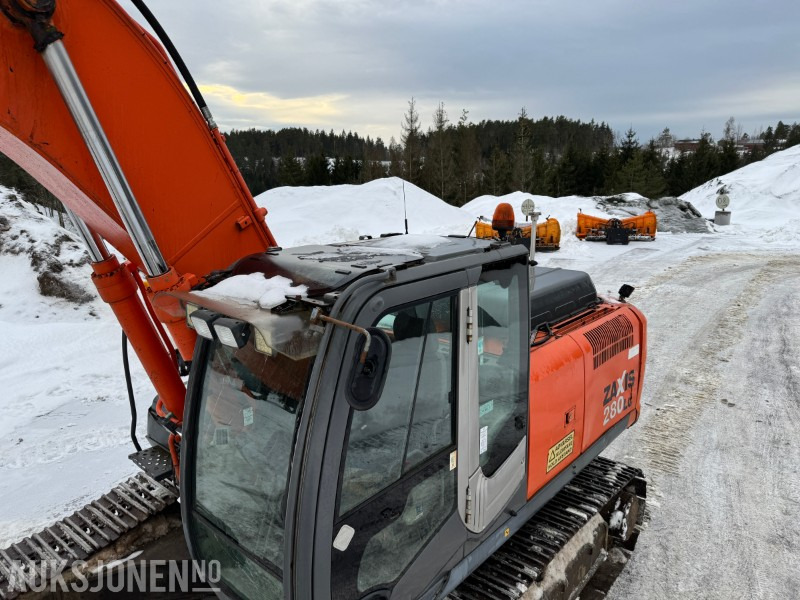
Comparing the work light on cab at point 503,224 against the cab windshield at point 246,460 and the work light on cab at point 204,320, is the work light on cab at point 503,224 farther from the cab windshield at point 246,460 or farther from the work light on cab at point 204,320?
the work light on cab at point 204,320

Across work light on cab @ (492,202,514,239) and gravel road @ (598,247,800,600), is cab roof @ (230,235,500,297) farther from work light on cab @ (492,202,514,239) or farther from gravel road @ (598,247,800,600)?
gravel road @ (598,247,800,600)

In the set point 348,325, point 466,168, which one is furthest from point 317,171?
point 348,325

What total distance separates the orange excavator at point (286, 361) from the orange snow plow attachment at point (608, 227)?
1677 cm

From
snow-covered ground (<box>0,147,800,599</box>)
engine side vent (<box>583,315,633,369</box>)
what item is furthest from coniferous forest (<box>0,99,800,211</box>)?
engine side vent (<box>583,315,633,369</box>)

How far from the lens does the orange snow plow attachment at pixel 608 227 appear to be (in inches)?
735

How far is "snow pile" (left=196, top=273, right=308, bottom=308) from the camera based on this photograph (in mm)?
2047

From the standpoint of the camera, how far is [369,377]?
181cm

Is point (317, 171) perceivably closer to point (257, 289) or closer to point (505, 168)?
point (505, 168)

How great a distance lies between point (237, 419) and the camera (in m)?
2.38

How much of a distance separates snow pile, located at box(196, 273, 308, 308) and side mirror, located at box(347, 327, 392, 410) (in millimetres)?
409

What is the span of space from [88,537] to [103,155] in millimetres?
2200

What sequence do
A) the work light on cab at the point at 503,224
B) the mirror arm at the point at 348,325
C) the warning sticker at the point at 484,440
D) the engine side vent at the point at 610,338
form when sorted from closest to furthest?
the mirror arm at the point at 348,325 < the warning sticker at the point at 484,440 < the engine side vent at the point at 610,338 < the work light on cab at the point at 503,224

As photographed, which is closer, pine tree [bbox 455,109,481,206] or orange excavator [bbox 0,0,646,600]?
orange excavator [bbox 0,0,646,600]
